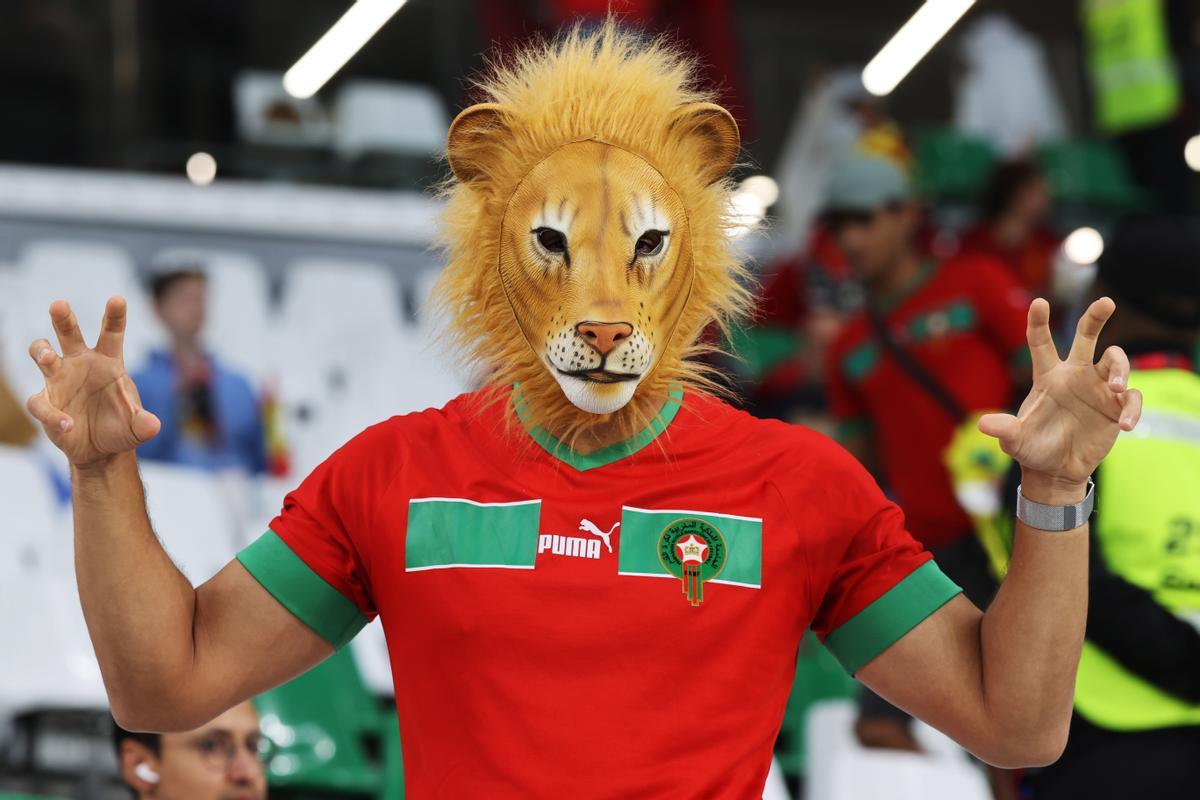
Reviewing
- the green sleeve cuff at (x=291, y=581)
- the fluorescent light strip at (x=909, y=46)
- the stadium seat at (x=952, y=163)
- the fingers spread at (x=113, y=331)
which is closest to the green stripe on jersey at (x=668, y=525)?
the green sleeve cuff at (x=291, y=581)

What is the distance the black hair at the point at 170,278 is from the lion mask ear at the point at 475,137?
3.93m

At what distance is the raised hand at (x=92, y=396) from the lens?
2.03m

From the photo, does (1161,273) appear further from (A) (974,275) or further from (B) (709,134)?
(A) (974,275)

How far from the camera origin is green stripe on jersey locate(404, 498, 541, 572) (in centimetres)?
214

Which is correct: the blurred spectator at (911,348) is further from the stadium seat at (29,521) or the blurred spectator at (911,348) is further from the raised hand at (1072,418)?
the raised hand at (1072,418)

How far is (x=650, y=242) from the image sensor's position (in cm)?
224

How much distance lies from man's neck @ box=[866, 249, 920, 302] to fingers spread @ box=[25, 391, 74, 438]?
3.44m

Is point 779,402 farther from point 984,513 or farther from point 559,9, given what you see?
point 984,513

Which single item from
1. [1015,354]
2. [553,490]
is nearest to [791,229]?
[1015,354]

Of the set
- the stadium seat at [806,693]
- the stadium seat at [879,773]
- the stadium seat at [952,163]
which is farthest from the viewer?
the stadium seat at [952,163]

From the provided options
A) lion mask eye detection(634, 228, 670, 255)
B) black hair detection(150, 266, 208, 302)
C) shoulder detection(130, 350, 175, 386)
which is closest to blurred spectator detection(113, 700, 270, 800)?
lion mask eye detection(634, 228, 670, 255)

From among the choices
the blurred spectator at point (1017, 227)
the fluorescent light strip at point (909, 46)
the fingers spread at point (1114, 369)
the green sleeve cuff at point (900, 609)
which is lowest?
the green sleeve cuff at point (900, 609)

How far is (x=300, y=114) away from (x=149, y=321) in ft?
4.99

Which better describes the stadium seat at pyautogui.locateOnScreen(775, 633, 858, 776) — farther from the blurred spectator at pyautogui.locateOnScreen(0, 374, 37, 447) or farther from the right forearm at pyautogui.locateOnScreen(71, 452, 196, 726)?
the right forearm at pyautogui.locateOnScreen(71, 452, 196, 726)
